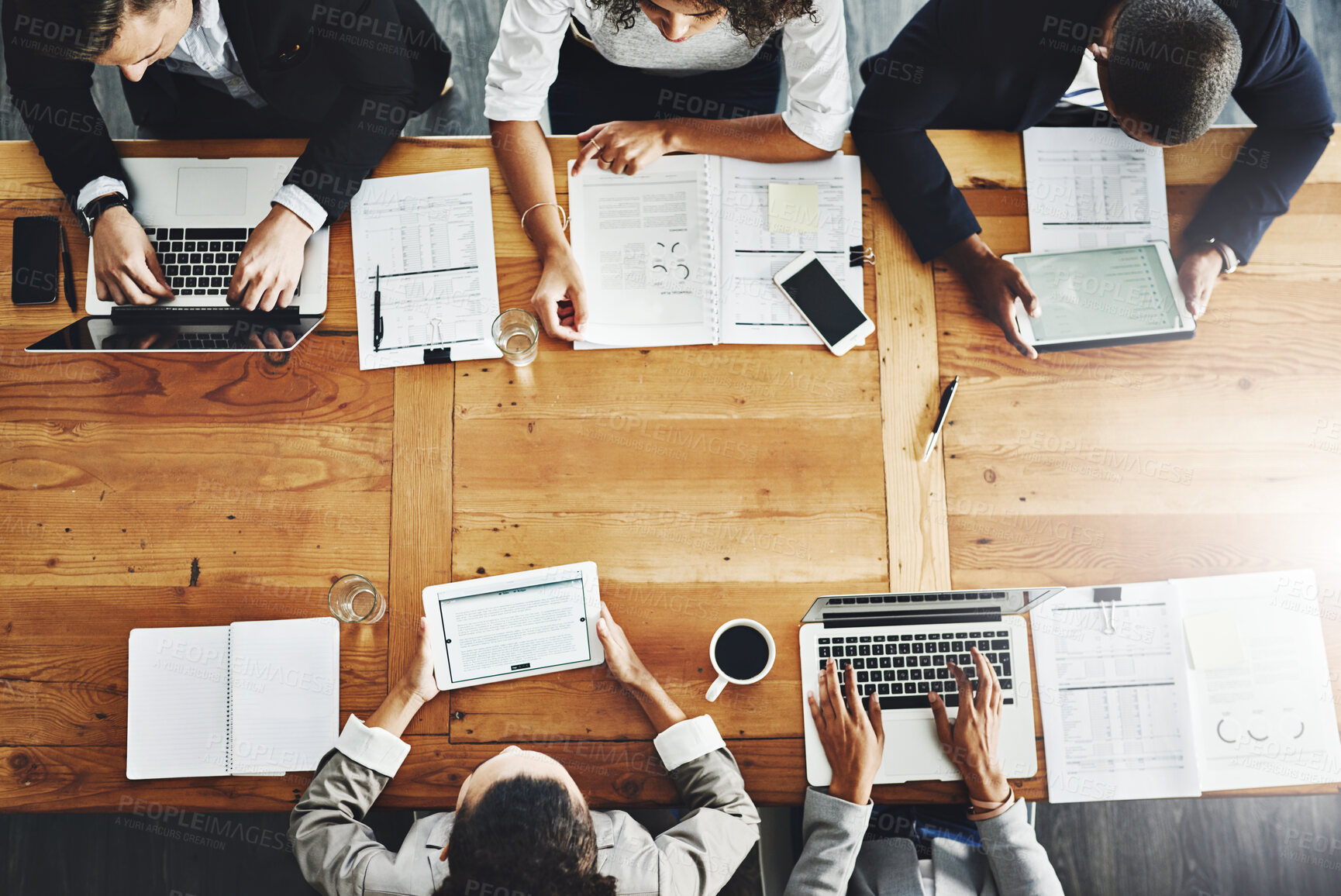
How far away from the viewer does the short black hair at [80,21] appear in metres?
1.20

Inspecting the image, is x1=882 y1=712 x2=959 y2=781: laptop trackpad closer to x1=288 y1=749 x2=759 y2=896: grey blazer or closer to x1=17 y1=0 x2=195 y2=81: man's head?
x1=288 y1=749 x2=759 y2=896: grey blazer

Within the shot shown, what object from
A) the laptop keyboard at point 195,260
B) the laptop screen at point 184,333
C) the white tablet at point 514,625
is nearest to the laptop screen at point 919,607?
the white tablet at point 514,625

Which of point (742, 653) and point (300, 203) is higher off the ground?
point (300, 203)

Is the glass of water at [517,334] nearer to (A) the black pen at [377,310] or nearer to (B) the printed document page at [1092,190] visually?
(A) the black pen at [377,310]

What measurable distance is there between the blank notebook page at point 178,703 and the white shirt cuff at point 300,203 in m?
0.73

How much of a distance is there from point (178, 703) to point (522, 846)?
65 cm

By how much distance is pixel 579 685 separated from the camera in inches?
53.3

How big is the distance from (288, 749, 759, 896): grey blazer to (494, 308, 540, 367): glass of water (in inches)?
28.6

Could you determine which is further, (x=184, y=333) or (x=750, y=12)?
(x=184, y=333)

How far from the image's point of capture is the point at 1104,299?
148 centimetres

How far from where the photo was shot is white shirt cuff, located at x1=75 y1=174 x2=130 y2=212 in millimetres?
1419

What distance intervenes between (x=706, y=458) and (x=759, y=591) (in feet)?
0.81

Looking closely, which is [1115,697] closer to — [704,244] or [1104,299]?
[1104,299]

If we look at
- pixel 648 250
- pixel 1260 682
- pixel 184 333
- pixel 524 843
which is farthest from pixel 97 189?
pixel 1260 682
